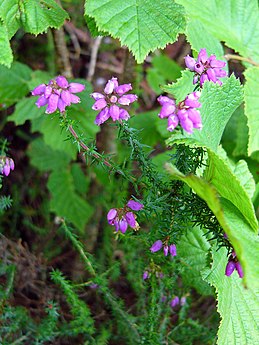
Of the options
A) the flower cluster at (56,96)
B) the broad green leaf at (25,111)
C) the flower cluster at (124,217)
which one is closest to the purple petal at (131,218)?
the flower cluster at (124,217)

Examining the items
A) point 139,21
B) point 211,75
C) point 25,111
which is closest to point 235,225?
point 211,75

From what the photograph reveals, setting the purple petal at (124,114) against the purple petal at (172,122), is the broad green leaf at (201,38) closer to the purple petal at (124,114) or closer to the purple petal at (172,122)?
the purple petal at (124,114)

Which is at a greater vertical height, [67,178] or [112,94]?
[67,178]

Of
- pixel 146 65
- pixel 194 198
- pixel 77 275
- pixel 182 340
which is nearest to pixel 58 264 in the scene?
pixel 77 275

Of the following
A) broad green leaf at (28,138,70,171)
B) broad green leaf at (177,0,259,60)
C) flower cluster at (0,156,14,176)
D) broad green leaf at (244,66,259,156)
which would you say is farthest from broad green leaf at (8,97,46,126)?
broad green leaf at (244,66,259,156)

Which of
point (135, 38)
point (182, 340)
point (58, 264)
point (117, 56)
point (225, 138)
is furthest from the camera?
point (117, 56)

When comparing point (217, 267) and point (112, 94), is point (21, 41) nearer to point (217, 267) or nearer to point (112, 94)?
point (112, 94)
